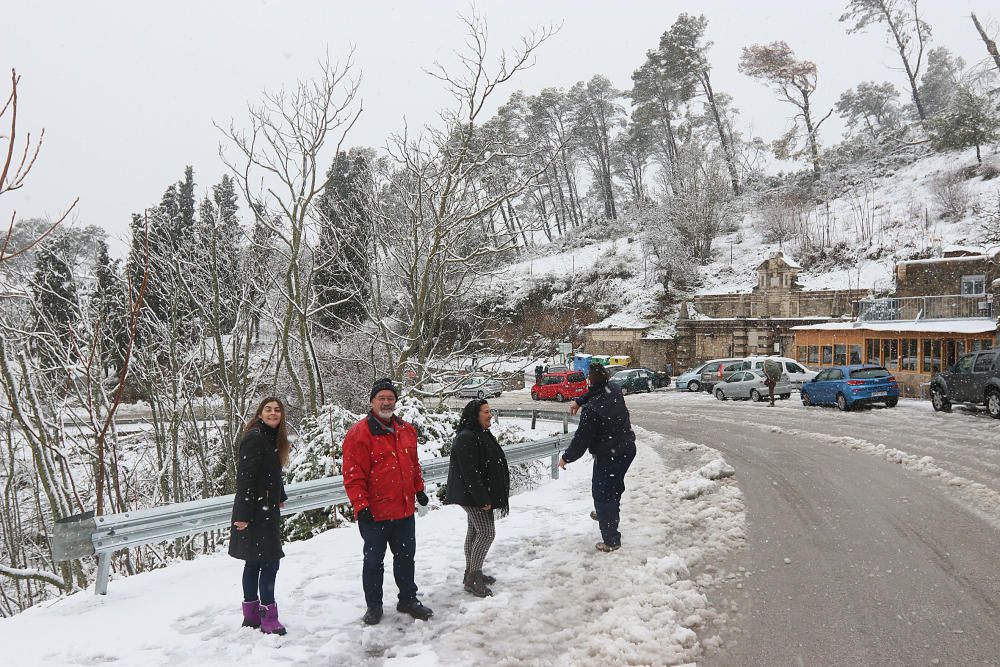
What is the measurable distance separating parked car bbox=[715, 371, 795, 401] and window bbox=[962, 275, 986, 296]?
892cm

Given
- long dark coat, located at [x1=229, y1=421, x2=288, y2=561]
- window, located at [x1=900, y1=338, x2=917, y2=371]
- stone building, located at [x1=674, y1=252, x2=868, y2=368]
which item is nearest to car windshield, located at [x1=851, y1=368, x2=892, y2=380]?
window, located at [x1=900, y1=338, x2=917, y2=371]

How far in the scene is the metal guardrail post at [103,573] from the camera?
5220 mm

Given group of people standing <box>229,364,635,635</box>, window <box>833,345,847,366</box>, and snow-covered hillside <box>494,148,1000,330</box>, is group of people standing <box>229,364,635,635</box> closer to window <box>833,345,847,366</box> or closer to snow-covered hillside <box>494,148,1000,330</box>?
→ window <box>833,345,847,366</box>

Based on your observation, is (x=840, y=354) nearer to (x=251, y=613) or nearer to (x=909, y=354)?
(x=909, y=354)

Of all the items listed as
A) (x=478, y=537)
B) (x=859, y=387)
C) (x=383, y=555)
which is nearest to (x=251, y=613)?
(x=383, y=555)

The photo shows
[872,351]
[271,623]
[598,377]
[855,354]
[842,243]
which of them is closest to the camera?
[271,623]

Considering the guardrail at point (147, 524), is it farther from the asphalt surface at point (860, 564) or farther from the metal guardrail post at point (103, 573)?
the asphalt surface at point (860, 564)

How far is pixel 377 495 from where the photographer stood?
4.73 m

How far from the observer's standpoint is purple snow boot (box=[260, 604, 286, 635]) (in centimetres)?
451

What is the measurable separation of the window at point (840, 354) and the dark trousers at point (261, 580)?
1099 inches

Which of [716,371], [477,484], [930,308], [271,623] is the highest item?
[930,308]

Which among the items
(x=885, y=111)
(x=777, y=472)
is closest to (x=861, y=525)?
(x=777, y=472)

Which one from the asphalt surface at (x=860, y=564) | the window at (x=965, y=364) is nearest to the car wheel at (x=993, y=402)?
the window at (x=965, y=364)

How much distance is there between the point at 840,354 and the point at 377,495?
27.5 m
